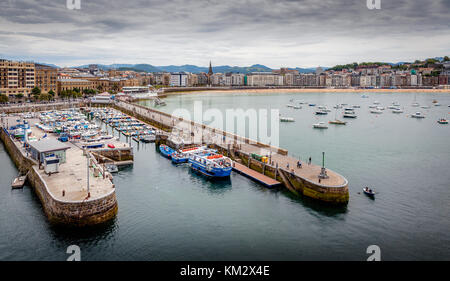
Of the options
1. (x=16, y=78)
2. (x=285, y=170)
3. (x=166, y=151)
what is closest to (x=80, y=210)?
(x=285, y=170)

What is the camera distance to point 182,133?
41.3m

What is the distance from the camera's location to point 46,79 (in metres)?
93.8

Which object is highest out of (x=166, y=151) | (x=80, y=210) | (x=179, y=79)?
(x=179, y=79)

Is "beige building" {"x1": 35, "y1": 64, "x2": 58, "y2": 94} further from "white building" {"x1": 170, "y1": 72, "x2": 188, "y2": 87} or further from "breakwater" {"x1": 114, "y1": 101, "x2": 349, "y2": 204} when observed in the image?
"white building" {"x1": 170, "y1": 72, "x2": 188, "y2": 87}

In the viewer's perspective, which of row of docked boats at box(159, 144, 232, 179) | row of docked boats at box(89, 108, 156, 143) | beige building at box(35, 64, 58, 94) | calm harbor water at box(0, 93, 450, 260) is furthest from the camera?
beige building at box(35, 64, 58, 94)

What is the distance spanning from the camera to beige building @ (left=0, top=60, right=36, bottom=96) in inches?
3238

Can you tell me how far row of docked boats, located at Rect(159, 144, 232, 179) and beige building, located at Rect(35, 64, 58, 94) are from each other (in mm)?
70221

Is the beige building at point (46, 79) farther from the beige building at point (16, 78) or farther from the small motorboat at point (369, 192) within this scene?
the small motorboat at point (369, 192)

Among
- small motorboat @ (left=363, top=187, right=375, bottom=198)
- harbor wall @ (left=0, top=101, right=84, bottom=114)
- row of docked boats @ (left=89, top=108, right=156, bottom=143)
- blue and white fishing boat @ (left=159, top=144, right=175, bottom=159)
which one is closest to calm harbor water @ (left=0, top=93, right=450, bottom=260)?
small motorboat @ (left=363, top=187, right=375, bottom=198)

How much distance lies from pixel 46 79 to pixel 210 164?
270ft

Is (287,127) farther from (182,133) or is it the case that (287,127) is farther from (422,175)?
(422,175)

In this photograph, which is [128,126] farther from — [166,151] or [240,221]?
[240,221]

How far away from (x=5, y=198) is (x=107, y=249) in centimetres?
1156
